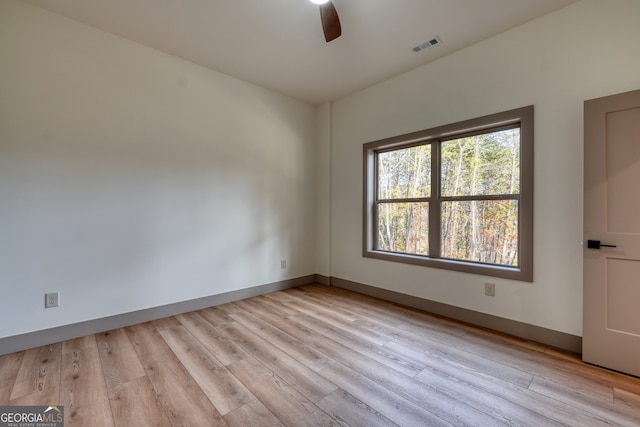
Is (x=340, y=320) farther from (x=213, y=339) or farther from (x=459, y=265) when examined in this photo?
(x=459, y=265)

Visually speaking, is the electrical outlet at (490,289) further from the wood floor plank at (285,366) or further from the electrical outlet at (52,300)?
the electrical outlet at (52,300)

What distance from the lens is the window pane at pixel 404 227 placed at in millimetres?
3510

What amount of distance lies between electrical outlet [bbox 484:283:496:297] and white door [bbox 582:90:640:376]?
685 mm

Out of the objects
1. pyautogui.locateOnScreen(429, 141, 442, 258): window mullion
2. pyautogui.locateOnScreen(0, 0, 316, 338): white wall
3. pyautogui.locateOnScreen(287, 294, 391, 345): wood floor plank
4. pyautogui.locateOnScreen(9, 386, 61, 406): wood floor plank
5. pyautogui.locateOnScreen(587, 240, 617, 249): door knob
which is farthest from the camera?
pyautogui.locateOnScreen(429, 141, 442, 258): window mullion

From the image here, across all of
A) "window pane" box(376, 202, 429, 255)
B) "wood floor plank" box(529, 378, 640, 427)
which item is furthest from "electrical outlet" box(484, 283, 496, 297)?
"wood floor plank" box(529, 378, 640, 427)

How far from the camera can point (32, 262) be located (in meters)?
2.40

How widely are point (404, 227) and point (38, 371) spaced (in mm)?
3741

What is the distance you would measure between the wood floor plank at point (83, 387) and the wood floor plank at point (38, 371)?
49mm

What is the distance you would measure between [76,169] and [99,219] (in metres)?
0.50

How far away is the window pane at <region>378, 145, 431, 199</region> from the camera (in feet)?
11.5

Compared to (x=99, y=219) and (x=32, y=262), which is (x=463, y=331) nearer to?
(x=99, y=219)

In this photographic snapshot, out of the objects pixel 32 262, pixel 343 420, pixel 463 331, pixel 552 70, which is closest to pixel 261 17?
pixel 552 70

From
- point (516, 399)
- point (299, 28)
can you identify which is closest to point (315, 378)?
point (516, 399)

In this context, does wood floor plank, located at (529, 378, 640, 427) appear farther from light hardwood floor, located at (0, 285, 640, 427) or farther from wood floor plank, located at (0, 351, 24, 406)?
wood floor plank, located at (0, 351, 24, 406)
